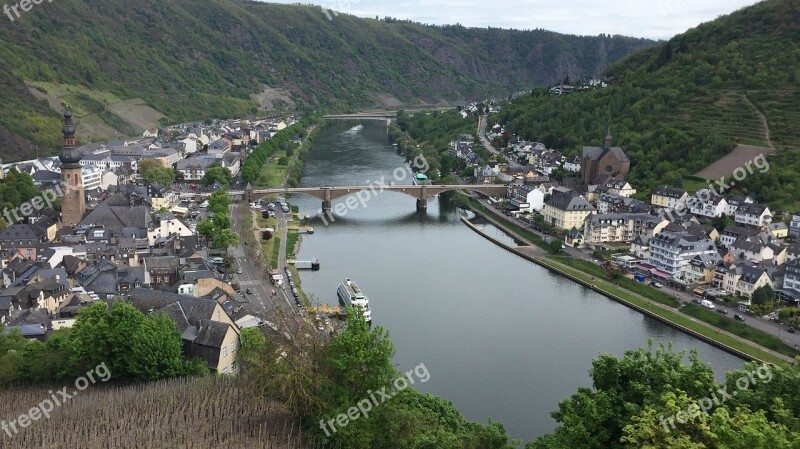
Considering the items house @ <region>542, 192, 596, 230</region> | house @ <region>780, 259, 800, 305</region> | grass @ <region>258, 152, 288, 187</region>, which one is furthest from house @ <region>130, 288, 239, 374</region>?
grass @ <region>258, 152, 288, 187</region>

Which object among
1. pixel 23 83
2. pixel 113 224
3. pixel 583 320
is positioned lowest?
pixel 583 320

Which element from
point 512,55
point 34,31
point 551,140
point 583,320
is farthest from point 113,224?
point 512,55

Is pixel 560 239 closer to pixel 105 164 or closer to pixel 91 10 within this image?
pixel 105 164

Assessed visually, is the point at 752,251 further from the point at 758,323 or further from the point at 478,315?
the point at 478,315

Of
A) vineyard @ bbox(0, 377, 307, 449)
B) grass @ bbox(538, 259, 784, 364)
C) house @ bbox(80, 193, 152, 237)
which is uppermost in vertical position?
house @ bbox(80, 193, 152, 237)

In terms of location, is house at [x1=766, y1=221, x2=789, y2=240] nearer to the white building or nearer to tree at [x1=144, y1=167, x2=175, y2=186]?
tree at [x1=144, y1=167, x2=175, y2=186]

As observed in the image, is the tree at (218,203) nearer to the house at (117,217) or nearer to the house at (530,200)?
the house at (117,217)

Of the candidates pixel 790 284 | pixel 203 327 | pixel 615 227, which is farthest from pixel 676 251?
A: pixel 203 327
